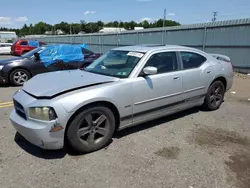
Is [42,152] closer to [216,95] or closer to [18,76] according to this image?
[216,95]

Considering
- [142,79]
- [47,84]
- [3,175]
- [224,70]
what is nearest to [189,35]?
[224,70]

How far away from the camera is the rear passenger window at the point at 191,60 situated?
15.1 ft

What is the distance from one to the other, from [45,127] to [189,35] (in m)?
11.5

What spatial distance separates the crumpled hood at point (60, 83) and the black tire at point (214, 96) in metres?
2.57

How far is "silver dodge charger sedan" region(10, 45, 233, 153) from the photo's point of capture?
3.02 metres

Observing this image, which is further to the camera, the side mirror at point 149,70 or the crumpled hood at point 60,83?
the side mirror at point 149,70

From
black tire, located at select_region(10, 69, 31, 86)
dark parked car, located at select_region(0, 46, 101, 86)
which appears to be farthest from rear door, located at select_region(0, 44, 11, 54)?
black tire, located at select_region(10, 69, 31, 86)

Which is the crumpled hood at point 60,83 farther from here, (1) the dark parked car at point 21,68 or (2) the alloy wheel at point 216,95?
(1) the dark parked car at point 21,68

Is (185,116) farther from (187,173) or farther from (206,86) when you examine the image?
(187,173)

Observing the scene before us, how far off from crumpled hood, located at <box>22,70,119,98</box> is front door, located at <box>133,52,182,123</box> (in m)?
0.52

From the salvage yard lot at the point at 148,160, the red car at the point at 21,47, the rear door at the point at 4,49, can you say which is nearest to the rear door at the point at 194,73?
the salvage yard lot at the point at 148,160

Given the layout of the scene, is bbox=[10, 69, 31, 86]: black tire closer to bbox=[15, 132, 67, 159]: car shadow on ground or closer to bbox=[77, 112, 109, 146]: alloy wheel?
bbox=[15, 132, 67, 159]: car shadow on ground

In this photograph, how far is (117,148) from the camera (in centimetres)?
356

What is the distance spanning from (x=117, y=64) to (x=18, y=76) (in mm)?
5475
